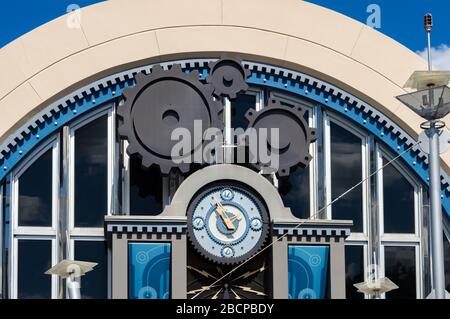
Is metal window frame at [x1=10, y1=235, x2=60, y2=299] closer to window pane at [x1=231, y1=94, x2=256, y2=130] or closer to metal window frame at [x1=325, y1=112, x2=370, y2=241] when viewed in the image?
window pane at [x1=231, y1=94, x2=256, y2=130]

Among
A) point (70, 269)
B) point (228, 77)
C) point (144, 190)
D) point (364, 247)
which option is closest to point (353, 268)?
point (364, 247)

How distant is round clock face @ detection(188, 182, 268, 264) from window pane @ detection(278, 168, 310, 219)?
1.32 m

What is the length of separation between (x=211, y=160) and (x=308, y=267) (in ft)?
10.5

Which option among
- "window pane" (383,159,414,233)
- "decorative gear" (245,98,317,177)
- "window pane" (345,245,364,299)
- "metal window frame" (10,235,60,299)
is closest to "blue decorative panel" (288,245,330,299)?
"window pane" (345,245,364,299)

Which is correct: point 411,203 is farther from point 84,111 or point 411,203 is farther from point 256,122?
point 84,111

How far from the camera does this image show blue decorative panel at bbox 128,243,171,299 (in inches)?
998

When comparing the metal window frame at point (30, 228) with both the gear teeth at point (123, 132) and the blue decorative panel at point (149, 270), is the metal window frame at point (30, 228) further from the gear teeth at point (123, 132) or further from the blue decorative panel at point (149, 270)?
the blue decorative panel at point (149, 270)

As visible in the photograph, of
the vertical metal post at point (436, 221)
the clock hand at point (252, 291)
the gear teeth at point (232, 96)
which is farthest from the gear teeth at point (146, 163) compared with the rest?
the vertical metal post at point (436, 221)

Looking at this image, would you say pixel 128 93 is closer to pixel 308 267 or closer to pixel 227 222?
pixel 227 222

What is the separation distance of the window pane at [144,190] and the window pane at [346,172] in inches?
162

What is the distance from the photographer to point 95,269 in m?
26.2

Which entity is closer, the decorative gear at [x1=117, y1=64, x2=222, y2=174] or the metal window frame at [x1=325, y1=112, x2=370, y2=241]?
the decorative gear at [x1=117, y1=64, x2=222, y2=174]
